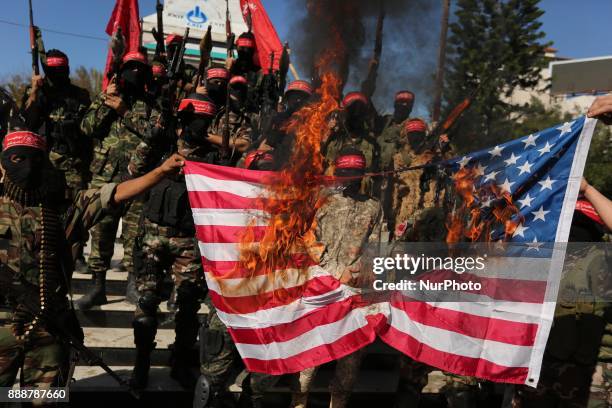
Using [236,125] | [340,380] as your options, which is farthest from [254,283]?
[236,125]

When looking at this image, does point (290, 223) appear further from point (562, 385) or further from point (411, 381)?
point (562, 385)

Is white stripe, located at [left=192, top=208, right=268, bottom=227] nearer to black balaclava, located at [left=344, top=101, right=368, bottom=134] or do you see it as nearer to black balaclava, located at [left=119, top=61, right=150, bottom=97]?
black balaclava, located at [left=344, top=101, right=368, bottom=134]

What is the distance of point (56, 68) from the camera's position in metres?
7.33

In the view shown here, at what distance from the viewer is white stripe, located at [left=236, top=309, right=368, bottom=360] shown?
4.12m

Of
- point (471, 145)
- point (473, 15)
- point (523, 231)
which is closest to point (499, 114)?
point (473, 15)

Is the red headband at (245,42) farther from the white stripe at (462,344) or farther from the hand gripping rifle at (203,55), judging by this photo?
the white stripe at (462,344)

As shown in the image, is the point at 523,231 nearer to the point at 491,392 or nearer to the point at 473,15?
the point at 491,392

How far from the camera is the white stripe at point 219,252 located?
428cm

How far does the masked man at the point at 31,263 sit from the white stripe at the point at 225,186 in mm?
956

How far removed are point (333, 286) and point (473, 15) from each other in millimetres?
6123

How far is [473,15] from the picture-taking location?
870 centimetres

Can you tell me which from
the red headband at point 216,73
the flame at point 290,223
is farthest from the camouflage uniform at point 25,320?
the red headband at point 216,73

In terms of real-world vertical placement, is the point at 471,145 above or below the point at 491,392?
above

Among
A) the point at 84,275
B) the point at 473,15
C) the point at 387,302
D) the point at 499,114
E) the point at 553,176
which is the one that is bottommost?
the point at 84,275
